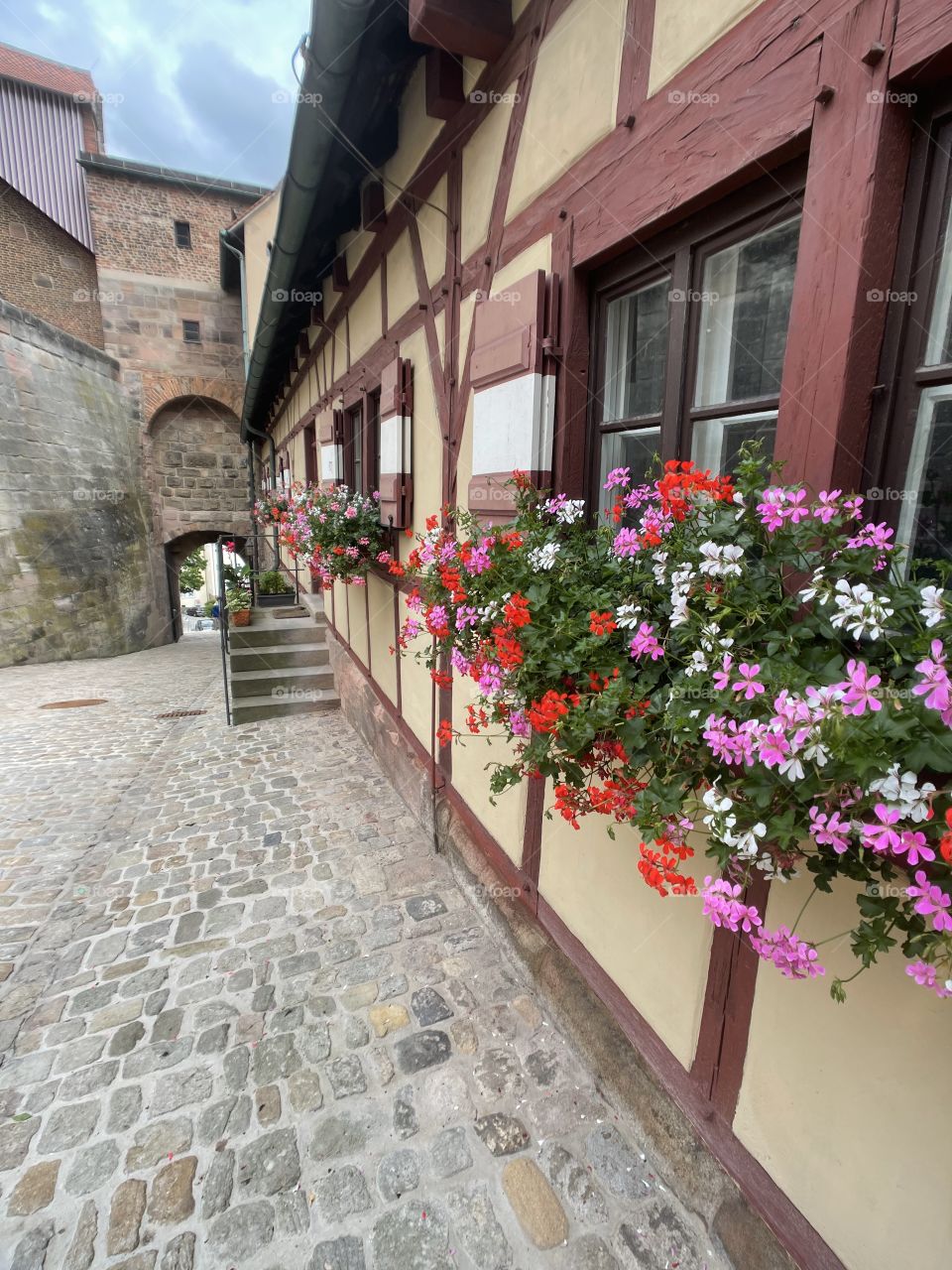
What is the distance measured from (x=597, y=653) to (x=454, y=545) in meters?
0.93

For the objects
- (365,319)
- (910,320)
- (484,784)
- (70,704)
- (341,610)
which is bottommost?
(70,704)

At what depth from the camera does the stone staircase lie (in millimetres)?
6867

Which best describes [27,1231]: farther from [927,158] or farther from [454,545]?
[927,158]

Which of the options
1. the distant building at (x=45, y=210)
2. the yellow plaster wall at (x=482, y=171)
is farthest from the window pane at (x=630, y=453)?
the distant building at (x=45, y=210)

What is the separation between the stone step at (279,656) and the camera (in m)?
7.10

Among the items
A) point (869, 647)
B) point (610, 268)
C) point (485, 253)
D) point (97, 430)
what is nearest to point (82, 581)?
point (97, 430)

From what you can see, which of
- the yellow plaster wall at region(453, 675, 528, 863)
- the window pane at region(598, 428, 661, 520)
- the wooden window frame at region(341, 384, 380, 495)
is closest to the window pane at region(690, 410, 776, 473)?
the window pane at region(598, 428, 661, 520)

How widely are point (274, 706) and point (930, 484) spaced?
666 centimetres

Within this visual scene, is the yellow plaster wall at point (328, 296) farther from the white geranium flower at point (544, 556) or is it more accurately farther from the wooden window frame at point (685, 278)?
the white geranium flower at point (544, 556)

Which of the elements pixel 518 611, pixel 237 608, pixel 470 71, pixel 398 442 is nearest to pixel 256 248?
pixel 237 608

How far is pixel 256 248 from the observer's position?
11891mm

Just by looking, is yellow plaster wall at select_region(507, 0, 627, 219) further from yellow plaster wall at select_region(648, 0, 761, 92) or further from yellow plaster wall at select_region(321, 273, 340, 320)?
yellow plaster wall at select_region(321, 273, 340, 320)

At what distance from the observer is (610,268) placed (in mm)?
2043

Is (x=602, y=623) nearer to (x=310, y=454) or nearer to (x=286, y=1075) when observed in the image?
(x=286, y=1075)
